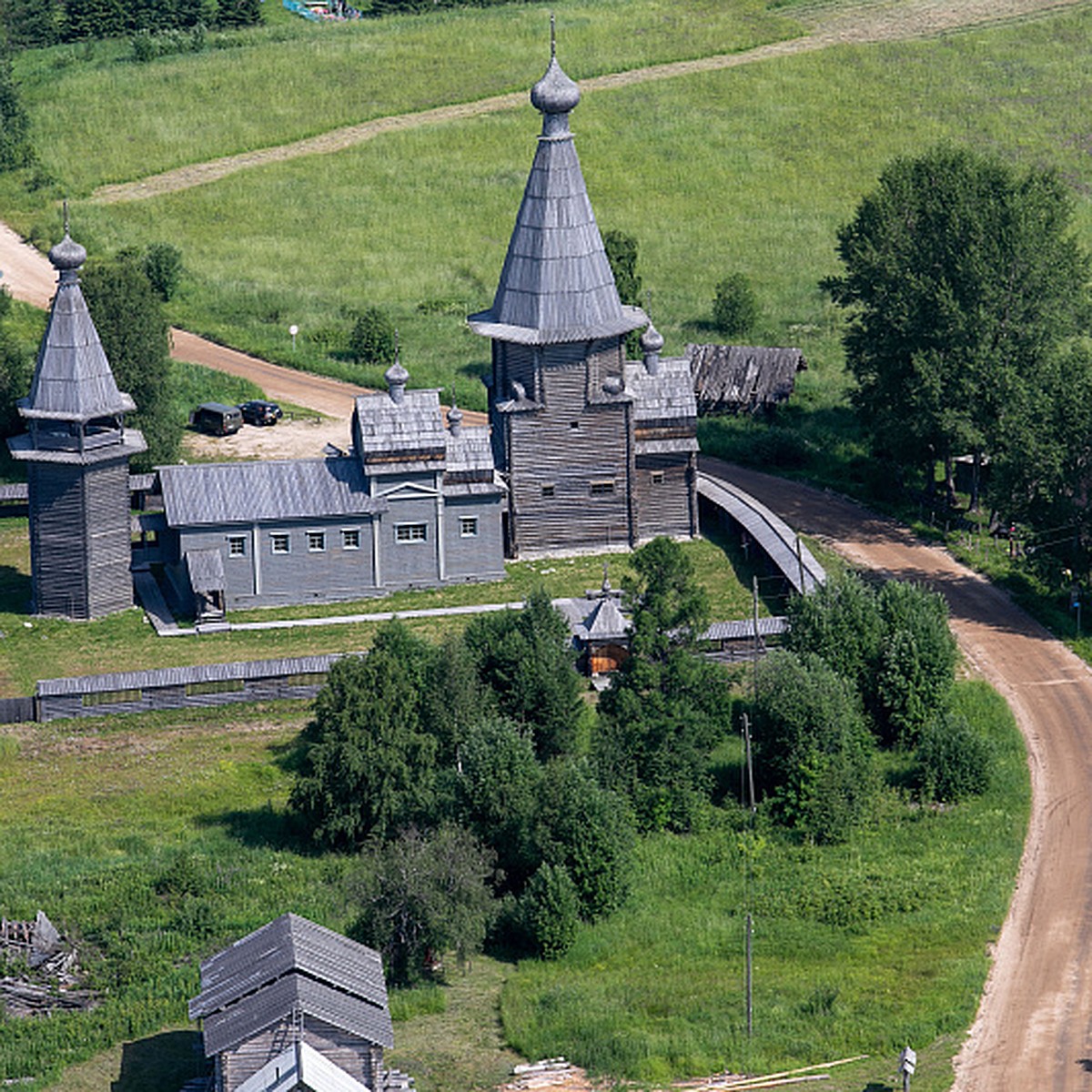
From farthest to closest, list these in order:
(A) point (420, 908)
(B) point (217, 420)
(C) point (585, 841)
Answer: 1. (B) point (217, 420)
2. (C) point (585, 841)
3. (A) point (420, 908)

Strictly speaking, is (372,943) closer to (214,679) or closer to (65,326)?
(214,679)

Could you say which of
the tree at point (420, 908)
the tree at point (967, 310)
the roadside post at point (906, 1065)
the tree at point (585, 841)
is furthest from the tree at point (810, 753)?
the tree at point (967, 310)

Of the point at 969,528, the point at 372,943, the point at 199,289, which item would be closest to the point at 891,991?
the point at 372,943

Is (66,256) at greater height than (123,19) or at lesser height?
lesser

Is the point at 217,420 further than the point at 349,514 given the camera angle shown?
Yes

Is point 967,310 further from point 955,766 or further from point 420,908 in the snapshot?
point 420,908

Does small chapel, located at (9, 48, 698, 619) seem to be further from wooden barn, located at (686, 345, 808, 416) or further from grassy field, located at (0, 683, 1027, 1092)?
wooden barn, located at (686, 345, 808, 416)

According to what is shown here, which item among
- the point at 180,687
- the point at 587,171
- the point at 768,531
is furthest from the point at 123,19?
the point at 180,687

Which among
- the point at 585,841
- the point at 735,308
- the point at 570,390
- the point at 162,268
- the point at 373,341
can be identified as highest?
the point at 162,268

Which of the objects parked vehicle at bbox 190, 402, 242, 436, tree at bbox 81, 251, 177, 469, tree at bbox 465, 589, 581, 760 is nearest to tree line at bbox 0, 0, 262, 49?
parked vehicle at bbox 190, 402, 242, 436
